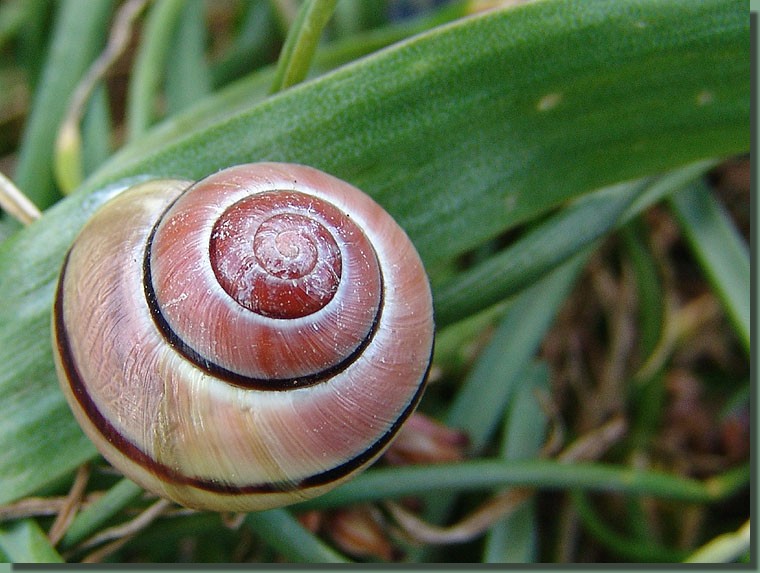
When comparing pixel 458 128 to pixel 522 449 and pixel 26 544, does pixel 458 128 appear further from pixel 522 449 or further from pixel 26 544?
pixel 26 544

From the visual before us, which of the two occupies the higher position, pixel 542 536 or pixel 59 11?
pixel 59 11

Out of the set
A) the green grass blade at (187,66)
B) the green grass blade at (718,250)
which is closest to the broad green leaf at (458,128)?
the green grass blade at (718,250)

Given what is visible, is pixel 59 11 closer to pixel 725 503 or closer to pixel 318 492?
pixel 318 492

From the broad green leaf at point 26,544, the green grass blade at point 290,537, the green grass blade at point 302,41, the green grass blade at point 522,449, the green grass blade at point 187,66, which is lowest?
the green grass blade at point 522,449

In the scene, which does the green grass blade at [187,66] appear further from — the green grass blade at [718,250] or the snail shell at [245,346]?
the green grass blade at [718,250]

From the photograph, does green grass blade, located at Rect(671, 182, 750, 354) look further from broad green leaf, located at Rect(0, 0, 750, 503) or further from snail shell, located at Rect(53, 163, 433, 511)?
snail shell, located at Rect(53, 163, 433, 511)

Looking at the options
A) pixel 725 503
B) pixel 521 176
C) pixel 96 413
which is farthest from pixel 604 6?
pixel 725 503
